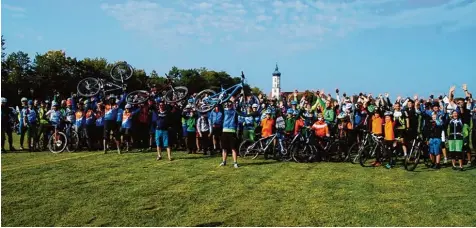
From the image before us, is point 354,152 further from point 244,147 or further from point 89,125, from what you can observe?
point 89,125

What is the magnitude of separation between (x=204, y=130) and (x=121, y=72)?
5.01m

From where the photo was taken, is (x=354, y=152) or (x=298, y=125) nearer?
(x=354, y=152)

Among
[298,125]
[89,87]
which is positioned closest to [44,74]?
[89,87]

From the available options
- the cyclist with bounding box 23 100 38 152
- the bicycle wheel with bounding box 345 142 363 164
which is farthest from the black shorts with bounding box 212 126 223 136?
the cyclist with bounding box 23 100 38 152

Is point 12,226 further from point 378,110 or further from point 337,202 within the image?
point 378,110

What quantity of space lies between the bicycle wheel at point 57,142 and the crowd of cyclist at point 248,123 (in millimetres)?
498

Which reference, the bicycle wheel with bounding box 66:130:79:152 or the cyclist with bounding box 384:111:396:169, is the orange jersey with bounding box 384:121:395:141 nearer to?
the cyclist with bounding box 384:111:396:169

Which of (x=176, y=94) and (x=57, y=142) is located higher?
(x=176, y=94)

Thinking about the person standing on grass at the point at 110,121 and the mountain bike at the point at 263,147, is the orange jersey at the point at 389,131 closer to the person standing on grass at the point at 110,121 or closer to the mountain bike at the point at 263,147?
the mountain bike at the point at 263,147

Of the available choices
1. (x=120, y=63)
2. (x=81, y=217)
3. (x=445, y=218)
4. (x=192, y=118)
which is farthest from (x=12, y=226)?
(x=120, y=63)

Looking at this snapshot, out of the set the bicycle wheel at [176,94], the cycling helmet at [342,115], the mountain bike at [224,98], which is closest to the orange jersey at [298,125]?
the cycling helmet at [342,115]

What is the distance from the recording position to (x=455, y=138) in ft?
41.2

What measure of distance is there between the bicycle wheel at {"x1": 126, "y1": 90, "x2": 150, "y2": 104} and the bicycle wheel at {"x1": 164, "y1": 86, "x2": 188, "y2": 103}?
0.73 meters

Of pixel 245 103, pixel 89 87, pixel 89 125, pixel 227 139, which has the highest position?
pixel 89 87
